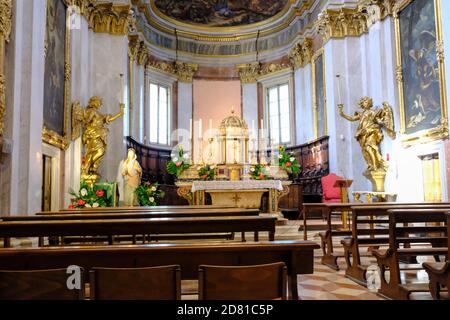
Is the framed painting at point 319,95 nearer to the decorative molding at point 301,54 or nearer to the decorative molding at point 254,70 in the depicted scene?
A: the decorative molding at point 301,54

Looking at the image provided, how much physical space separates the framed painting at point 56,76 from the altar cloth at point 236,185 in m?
3.64

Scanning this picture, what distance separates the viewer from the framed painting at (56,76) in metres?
8.96

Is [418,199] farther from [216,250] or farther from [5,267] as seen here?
[5,267]

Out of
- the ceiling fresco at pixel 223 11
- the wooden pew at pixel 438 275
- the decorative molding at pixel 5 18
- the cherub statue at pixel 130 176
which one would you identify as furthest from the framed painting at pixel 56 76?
the wooden pew at pixel 438 275

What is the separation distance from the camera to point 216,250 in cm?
258

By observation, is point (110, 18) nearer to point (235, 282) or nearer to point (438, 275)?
point (438, 275)

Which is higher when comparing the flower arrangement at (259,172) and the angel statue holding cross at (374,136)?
the angel statue holding cross at (374,136)

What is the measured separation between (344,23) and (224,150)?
5.92m

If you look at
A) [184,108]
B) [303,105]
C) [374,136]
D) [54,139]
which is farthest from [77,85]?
[303,105]

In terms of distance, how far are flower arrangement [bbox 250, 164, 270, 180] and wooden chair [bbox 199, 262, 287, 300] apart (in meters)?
8.83

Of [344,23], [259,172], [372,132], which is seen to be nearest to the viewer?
[259,172]

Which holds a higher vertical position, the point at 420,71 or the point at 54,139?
the point at 420,71

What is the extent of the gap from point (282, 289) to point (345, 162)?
1134 cm

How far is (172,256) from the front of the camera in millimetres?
2744
